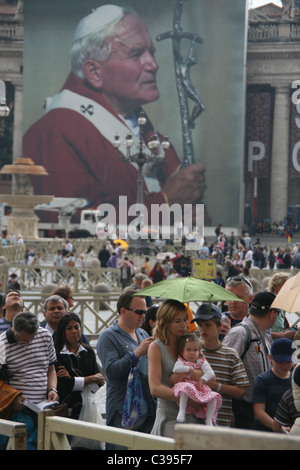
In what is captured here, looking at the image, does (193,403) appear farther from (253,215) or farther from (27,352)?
(253,215)

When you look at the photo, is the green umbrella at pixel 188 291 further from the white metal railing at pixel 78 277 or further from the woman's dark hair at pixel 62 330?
the white metal railing at pixel 78 277

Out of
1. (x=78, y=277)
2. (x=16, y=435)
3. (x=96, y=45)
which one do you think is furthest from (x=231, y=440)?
(x=96, y=45)

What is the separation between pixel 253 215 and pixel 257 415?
5449 cm

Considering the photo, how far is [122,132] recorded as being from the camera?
58.8 m

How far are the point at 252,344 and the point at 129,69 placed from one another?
178ft

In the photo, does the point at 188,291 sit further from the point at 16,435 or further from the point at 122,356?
the point at 16,435

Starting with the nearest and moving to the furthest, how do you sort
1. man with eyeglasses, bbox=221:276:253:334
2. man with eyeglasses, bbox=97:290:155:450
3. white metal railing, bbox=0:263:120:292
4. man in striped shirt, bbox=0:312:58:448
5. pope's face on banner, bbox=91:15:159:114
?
1. man in striped shirt, bbox=0:312:58:448
2. man with eyeglasses, bbox=97:290:155:450
3. man with eyeglasses, bbox=221:276:253:334
4. white metal railing, bbox=0:263:120:292
5. pope's face on banner, bbox=91:15:159:114

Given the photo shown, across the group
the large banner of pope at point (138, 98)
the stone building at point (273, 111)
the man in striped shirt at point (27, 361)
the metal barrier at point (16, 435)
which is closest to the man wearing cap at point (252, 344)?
the man in striped shirt at point (27, 361)

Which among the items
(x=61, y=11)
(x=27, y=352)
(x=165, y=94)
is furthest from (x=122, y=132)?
(x=27, y=352)

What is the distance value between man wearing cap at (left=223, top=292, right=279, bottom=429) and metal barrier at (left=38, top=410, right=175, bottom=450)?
5.69 ft

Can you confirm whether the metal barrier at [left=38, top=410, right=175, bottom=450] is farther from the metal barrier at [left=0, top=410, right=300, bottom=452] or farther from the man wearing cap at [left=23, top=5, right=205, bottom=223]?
the man wearing cap at [left=23, top=5, right=205, bottom=223]

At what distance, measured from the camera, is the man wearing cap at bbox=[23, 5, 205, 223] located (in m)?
57.6

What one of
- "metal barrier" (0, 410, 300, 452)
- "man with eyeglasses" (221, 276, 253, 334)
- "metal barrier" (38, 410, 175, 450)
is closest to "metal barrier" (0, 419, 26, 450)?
"metal barrier" (0, 410, 300, 452)

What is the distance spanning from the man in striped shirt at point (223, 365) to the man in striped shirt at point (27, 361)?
0.93m
